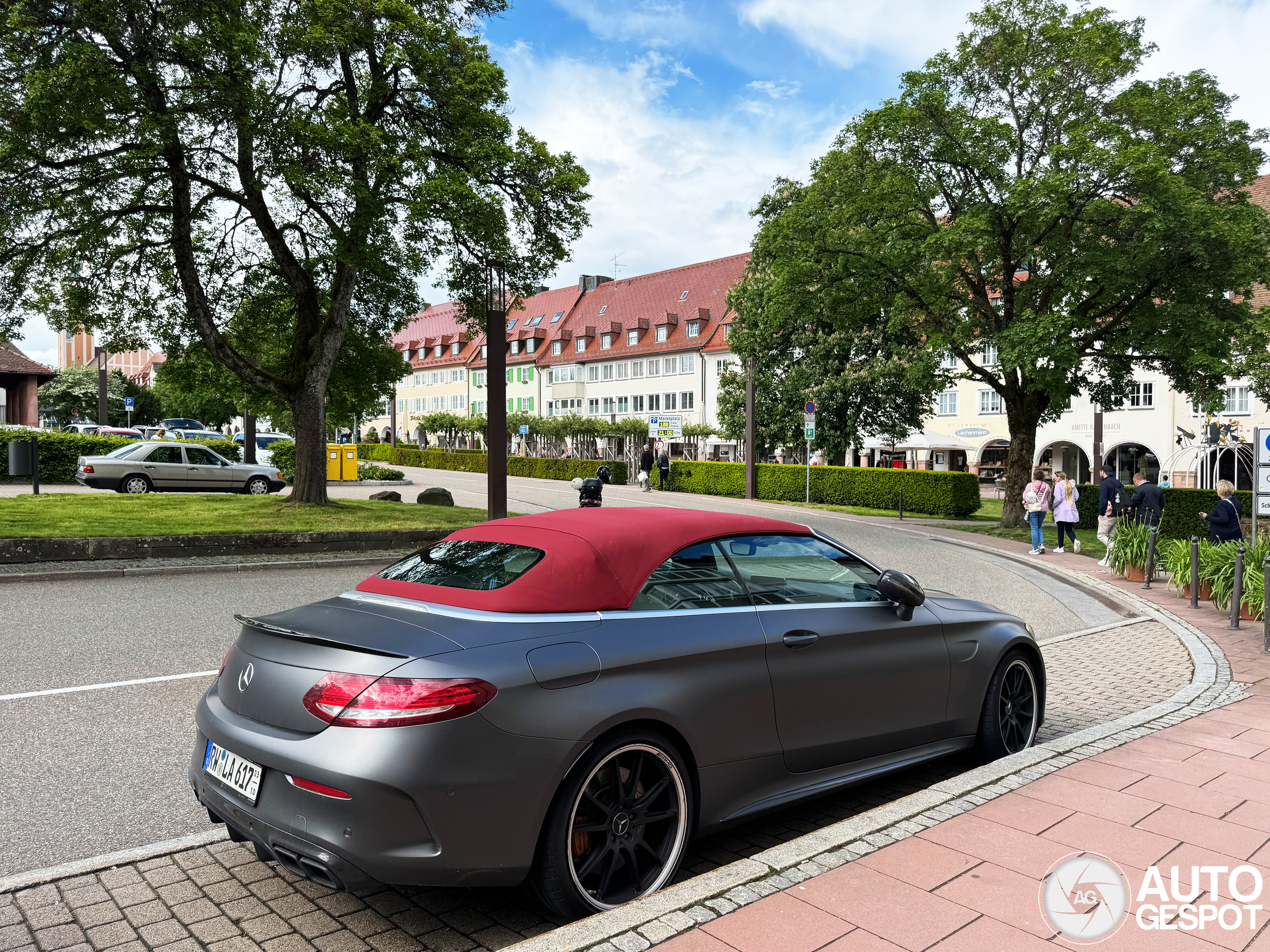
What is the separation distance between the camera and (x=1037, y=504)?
733 inches

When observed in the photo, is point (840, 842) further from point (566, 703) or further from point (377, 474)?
point (377, 474)

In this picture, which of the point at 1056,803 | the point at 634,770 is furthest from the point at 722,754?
the point at 1056,803

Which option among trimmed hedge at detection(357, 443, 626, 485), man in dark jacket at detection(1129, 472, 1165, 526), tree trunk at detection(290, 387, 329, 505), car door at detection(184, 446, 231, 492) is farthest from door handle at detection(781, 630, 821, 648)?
trimmed hedge at detection(357, 443, 626, 485)

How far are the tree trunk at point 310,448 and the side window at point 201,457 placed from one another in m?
7.98

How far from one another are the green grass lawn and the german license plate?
1123cm

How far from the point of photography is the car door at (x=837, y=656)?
3996 mm

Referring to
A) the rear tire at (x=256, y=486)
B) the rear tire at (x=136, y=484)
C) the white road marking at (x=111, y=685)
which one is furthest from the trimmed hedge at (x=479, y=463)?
the white road marking at (x=111, y=685)

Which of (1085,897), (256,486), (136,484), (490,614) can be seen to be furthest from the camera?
(256,486)

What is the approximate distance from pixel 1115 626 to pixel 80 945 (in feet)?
32.0

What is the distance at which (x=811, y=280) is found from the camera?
2300 centimetres

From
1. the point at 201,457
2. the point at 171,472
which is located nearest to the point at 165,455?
the point at 171,472

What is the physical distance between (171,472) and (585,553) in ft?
82.5

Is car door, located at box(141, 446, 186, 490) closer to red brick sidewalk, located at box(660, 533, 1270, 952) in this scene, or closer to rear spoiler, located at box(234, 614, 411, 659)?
rear spoiler, located at box(234, 614, 411, 659)

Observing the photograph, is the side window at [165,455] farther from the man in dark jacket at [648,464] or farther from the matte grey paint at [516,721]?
the matte grey paint at [516,721]
